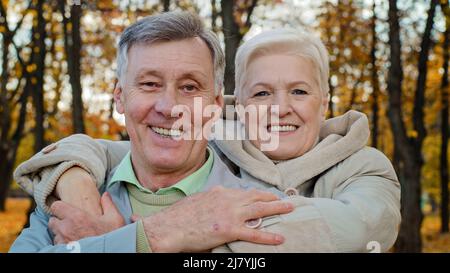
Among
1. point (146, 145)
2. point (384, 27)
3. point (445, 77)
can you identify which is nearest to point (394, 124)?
point (384, 27)

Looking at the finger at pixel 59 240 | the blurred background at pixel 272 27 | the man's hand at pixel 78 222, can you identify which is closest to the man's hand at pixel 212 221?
the man's hand at pixel 78 222

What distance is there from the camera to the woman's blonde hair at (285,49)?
109 inches

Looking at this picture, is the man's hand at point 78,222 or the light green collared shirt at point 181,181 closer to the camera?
the man's hand at point 78,222

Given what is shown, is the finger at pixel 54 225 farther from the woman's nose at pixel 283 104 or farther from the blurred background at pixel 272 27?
the blurred background at pixel 272 27

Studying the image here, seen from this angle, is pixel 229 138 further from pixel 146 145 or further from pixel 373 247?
pixel 373 247

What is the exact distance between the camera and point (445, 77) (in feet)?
48.6

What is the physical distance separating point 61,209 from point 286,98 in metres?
1.15

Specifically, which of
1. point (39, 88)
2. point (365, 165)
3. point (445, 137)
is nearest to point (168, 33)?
point (365, 165)

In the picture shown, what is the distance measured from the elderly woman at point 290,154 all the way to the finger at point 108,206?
0.03 metres

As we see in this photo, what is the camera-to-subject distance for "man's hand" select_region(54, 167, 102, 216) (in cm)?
250

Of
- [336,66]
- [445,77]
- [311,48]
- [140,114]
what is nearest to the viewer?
[140,114]

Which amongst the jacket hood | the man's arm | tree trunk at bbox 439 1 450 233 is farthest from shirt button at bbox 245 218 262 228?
tree trunk at bbox 439 1 450 233
